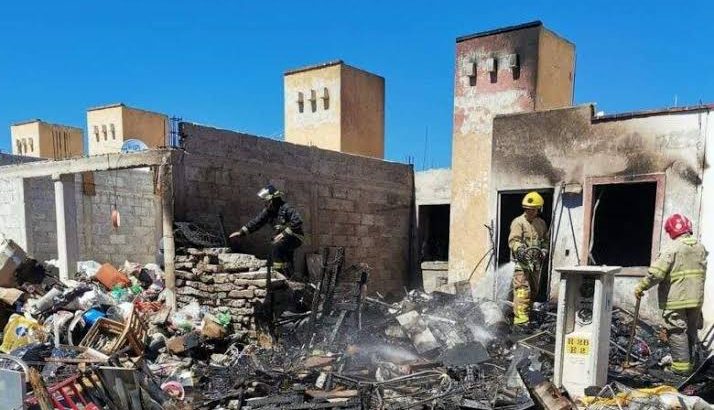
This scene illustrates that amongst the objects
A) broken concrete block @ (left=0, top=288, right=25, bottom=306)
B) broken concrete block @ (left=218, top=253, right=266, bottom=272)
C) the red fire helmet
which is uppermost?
the red fire helmet

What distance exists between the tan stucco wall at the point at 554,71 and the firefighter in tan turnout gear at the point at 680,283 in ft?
17.7

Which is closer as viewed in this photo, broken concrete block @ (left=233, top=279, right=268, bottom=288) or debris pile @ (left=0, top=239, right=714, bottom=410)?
debris pile @ (left=0, top=239, right=714, bottom=410)

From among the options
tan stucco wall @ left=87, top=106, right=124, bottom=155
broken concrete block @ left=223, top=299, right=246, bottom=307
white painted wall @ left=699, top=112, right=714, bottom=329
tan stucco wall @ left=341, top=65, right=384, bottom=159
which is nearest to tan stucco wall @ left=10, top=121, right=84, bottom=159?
Answer: tan stucco wall @ left=87, top=106, right=124, bottom=155

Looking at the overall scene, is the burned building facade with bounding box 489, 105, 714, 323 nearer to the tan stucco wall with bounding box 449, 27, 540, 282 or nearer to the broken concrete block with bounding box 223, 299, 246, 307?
the tan stucco wall with bounding box 449, 27, 540, 282

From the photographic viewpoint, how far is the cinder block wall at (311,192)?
7.42m

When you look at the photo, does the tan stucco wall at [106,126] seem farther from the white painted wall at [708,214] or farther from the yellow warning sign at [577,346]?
the white painted wall at [708,214]

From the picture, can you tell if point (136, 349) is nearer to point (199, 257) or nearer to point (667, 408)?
point (199, 257)

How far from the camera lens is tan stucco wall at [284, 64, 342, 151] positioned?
14758 mm

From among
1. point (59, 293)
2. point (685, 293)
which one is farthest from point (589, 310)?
point (59, 293)

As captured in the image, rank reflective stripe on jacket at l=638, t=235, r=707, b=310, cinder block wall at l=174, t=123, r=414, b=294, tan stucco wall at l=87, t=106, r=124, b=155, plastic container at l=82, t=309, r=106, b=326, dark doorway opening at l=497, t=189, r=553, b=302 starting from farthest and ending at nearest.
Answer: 1. tan stucco wall at l=87, t=106, r=124, b=155
2. dark doorway opening at l=497, t=189, r=553, b=302
3. cinder block wall at l=174, t=123, r=414, b=294
4. plastic container at l=82, t=309, r=106, b=326
5. reflective stripe on jacket at l=638, t=235, r=707, b=310

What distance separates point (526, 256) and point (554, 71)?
5.81 m

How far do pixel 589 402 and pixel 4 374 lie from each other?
198 inches

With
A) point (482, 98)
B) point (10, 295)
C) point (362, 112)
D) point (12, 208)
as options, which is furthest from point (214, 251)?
point (362, 112)

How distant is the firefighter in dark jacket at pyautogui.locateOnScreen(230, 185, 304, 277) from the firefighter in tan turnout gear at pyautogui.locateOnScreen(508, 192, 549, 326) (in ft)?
11.2
